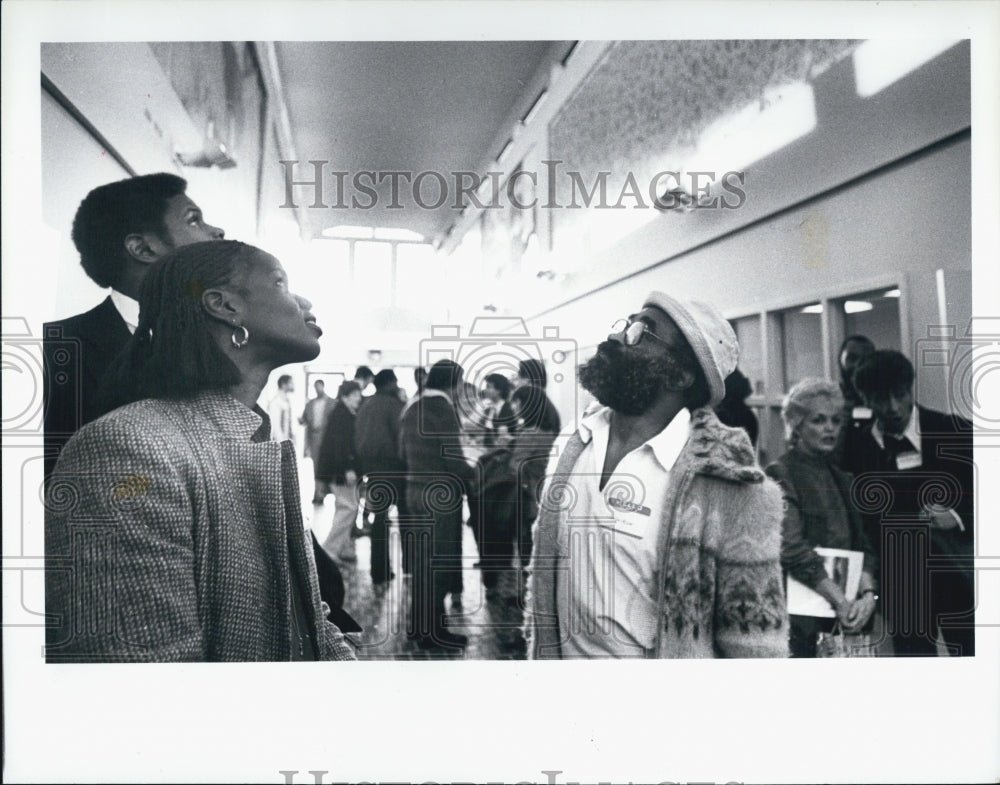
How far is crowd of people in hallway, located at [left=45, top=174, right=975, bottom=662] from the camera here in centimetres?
236

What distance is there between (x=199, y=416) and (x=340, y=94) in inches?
38.1

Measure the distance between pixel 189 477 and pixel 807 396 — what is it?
1707 mm

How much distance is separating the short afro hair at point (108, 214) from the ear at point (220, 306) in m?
0.25

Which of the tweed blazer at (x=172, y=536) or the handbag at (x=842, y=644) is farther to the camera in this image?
the handbag at (x=842, y=644)

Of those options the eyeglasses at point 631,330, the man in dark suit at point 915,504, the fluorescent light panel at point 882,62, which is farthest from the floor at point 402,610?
the fluorescent light panel at point 882,62

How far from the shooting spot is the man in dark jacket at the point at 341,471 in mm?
2367

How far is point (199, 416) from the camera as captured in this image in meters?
2.36

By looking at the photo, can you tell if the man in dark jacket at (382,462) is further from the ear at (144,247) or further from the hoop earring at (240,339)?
the ear at (144,247)

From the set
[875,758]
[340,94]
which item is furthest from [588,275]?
[875,758]

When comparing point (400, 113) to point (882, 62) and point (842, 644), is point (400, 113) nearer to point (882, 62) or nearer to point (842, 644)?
point (882, 62)

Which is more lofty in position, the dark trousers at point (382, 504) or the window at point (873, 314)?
the window at point (873, 314)

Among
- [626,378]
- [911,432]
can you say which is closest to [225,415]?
[626,378]

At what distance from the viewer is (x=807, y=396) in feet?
7.76

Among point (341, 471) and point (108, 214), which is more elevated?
point (108, 214)
